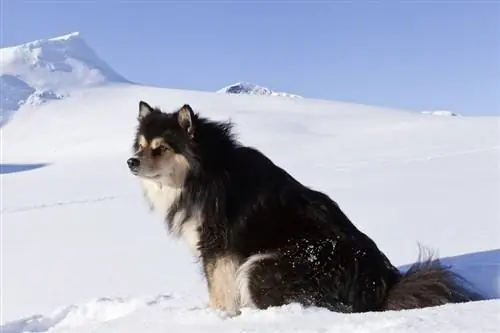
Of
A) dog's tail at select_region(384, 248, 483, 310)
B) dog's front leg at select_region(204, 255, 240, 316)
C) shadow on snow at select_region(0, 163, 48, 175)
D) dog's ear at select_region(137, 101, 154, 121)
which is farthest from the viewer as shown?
shadow on snow at select_region(0, 163, 48, 175)

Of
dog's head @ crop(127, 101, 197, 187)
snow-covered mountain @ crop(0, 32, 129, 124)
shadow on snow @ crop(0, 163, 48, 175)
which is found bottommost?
dog's head @ crop(127, 101, 197, 187)

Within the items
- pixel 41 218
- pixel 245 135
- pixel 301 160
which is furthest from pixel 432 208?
pixel 245 135

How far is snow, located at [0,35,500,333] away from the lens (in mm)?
3377

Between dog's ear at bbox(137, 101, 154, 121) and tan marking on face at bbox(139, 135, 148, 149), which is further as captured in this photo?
dog's ear at bbox(137, 101, 154, 121)

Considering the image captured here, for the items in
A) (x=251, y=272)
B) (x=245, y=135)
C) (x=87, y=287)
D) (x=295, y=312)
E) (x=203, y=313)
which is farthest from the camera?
(x=245, y=135)

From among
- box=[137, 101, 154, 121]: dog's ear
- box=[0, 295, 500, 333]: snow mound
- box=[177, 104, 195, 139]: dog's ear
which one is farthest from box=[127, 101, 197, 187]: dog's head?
box=[0, 295, 500, 333]: snow mound

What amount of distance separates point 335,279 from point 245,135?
33594mm

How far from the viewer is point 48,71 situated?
2795 inches

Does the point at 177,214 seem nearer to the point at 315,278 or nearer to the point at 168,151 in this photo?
the point at 168,151

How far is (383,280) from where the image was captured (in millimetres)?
3742

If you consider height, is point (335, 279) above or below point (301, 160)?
below

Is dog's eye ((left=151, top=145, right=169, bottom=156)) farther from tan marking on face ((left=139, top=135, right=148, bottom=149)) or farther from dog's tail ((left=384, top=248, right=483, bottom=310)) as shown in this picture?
dog's tail ((left=384, top=248, right=483, bottom=310))

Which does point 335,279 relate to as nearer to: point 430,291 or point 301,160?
point 430,291

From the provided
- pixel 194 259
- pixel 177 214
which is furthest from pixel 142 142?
pixel 194 259
